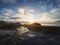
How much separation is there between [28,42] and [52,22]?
58 cm

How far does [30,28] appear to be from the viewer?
8.63ft

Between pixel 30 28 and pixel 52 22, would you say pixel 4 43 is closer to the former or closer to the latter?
pixel 30 28

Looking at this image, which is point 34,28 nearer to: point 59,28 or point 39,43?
point 39,43

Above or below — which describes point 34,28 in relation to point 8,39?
above

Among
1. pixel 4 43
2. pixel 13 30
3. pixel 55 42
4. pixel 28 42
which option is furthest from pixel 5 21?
pixel 55 42

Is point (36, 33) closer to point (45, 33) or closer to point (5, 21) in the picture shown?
point (45, 33)

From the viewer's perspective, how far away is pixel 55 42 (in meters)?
2.48

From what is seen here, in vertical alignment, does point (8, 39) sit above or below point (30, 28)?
below

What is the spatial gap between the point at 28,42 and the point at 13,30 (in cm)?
36

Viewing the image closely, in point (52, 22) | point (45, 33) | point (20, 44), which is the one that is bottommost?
point (20, 44)

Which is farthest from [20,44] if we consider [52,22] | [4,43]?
[52,22]

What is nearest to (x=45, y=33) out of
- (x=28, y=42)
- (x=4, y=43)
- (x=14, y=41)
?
(x=28, y=42)

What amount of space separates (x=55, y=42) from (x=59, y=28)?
270mm

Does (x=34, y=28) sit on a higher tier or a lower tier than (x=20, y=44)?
higher
